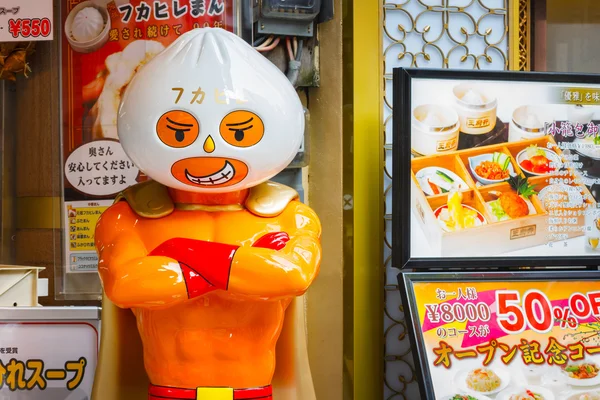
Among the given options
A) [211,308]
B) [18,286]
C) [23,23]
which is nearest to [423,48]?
[211,308]

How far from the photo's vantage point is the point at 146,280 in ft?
6.28

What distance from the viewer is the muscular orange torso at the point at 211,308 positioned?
2.05m

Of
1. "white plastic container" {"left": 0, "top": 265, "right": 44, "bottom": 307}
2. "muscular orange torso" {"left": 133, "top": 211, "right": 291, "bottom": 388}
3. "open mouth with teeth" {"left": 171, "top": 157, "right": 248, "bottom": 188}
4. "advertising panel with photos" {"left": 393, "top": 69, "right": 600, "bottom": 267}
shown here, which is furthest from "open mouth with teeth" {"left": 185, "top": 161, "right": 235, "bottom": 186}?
"white plastic container" {"left": 0, "top": 265, "right": 44, "bottom": 307}

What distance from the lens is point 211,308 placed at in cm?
210

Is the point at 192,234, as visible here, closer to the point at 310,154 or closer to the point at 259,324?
the point at 259,324

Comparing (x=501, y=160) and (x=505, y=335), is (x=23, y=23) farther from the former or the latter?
(x=505, y=335)

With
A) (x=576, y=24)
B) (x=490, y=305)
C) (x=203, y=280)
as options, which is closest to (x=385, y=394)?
(x=490, y=305)

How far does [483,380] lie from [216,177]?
1.20 m

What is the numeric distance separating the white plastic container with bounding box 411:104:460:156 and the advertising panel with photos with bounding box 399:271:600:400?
47 centimetres

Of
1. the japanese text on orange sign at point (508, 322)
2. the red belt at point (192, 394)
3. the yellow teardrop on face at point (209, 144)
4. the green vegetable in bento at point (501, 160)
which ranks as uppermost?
the yellow teardrop on face at point (209, 144)

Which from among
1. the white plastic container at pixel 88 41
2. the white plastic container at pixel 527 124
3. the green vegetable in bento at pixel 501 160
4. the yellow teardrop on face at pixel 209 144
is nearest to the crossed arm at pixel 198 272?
the yellow teardrop on face at pixel 209 144

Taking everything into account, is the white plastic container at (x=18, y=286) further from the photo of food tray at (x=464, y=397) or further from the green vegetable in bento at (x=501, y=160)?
the green vegetable in bento at (x=501, y=160)

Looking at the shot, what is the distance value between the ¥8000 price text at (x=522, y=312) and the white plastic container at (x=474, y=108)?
608mm

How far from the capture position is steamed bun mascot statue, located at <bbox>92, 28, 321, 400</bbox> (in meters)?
1.95
